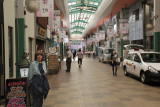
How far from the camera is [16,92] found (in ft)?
14.3

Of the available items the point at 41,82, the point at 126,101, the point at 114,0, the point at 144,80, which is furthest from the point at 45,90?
the point at 114,0

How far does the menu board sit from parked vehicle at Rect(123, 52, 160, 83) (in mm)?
5978

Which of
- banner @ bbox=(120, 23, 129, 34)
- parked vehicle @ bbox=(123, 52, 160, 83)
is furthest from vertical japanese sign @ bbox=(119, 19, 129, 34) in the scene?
parked vehicle @ bbox=(123, 52, 160, 83)

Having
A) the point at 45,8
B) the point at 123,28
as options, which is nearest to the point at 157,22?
the point at 123,28

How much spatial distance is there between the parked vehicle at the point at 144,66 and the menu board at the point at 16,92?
5.98 m

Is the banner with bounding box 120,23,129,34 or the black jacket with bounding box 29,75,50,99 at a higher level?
the banner with bounding box 120,23,129,34

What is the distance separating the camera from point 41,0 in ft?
30.2

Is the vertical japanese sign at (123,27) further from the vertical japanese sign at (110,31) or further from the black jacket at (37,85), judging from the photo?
the black jacket at (37,85)

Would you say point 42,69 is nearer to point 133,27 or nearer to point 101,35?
point 133,27

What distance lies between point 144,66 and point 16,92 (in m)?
6.38

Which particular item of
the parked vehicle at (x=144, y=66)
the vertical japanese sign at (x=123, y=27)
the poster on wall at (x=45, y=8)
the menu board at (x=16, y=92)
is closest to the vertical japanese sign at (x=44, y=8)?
the poster on wall at (x=45, y=8)

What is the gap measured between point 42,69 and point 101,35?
78.4 ft

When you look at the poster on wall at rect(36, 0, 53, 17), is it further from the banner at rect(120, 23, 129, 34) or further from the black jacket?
the banner at rect(120, 23, 129, 34)

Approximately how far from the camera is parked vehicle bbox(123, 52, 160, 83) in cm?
823
